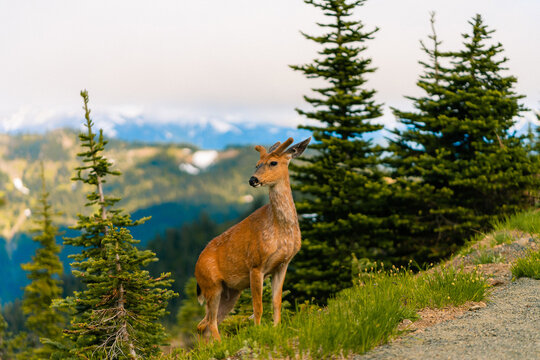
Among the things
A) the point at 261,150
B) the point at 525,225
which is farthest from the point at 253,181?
the point at 525,225

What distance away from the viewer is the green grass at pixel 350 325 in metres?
5.88

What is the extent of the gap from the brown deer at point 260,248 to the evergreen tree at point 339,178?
1899 cm

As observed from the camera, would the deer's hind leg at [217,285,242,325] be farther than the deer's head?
Yes

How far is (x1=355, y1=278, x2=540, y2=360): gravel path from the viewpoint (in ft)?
18.6

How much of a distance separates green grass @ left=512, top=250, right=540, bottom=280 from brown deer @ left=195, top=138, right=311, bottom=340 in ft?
13.9

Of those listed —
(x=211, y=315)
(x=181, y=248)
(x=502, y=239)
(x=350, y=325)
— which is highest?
(x=502, y=239)

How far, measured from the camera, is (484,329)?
658cm

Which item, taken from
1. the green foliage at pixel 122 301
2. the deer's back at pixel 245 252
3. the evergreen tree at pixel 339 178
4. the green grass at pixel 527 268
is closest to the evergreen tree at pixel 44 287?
the evergreen tree at pixel 339 178

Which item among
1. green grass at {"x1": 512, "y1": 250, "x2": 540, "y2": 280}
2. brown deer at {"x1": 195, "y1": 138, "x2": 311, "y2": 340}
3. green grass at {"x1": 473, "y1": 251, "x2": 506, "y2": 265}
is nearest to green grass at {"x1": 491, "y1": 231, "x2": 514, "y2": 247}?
green grass at {"x1": 473, "y1": 251, "x2": 506, "y2": 265}

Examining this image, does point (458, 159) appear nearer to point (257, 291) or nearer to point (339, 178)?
point (339, 178)

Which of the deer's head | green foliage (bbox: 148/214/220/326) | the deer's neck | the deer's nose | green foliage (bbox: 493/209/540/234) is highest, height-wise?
the deer's head

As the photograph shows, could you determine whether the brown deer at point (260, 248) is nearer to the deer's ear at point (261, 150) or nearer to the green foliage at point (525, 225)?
the deer's ear at point (261, 150)

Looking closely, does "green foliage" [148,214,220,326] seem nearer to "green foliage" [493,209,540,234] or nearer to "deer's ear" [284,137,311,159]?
"green foliage" [493,209,540,234]

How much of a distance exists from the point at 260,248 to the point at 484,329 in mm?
3122
